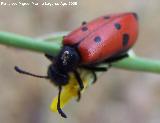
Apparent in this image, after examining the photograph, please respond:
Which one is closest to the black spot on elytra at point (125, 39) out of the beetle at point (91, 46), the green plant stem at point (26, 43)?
the beetle at point (91, 46)

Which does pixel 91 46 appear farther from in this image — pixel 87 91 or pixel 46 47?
pixel 87 91

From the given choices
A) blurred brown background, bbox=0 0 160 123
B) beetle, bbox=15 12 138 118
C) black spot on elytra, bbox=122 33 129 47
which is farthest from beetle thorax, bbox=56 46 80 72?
blurred brown background, bbox=0 0 160 123

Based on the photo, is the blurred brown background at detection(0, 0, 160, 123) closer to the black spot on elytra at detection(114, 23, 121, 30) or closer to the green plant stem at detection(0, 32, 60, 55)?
the black spot on elytra at detection(114, 23, 121, 30)

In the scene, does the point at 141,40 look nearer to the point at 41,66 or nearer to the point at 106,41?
the point at 41,66

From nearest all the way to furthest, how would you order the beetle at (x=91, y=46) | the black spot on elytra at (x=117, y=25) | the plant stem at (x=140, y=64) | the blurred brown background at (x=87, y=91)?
1. the plant stem at (x=140, y=64)
2. the beetle at (x=91, y=46)
3. the black spot on elytra at (x=117, y=25)
4. the blurred brown background at (x=87, y=91)

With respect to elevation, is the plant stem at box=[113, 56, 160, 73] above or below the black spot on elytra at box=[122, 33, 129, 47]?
above

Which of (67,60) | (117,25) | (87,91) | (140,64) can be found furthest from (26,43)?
(87,91)

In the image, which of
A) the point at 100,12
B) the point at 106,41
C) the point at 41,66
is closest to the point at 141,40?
the point at 100,12

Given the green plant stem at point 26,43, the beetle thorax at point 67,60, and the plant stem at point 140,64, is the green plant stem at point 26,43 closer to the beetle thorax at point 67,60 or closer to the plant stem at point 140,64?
the plant stem at point 140,64
